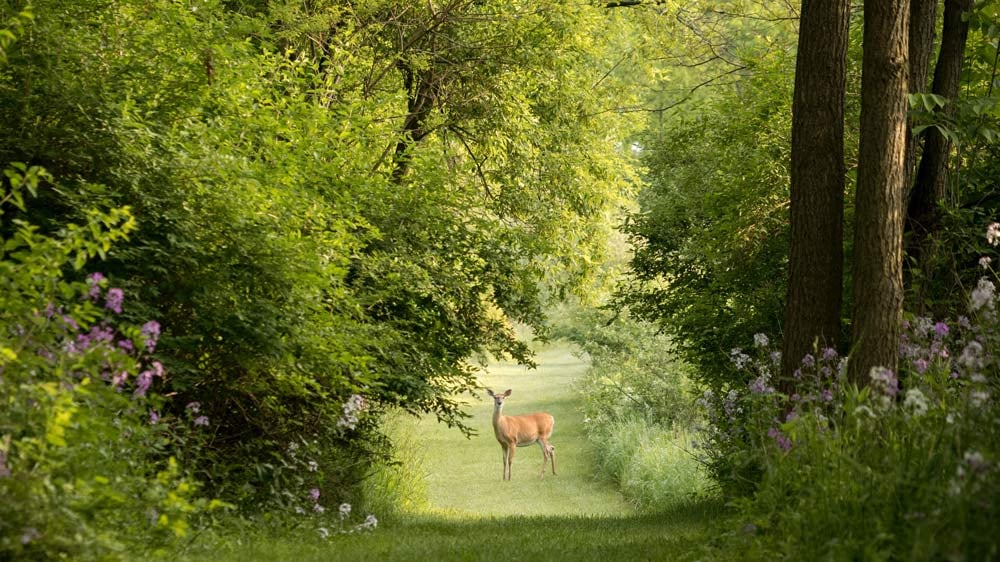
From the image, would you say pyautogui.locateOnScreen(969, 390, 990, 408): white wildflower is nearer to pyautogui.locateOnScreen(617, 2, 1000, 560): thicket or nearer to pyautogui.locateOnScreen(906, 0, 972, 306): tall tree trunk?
pyautogui.locateOnScreen(617, 2, 1000, 560): thicket

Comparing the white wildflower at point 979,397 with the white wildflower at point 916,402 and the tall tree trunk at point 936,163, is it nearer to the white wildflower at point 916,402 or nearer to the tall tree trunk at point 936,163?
the white wildflower at point 916,402

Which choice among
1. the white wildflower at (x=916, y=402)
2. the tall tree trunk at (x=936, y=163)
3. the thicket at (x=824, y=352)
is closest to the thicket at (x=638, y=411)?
the thicket at (x=824, y=352)

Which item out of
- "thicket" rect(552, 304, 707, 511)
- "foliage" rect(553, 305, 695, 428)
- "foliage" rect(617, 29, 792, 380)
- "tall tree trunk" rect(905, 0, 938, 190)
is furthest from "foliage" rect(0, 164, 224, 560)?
"foliage" rect(553, 305, 695, 428)

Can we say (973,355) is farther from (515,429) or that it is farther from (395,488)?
(515,429)

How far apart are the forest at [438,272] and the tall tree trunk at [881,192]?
0.02m

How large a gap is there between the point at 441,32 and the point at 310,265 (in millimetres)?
9157

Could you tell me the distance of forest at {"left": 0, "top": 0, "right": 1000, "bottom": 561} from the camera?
5.57m

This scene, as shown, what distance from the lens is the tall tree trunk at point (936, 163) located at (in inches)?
385

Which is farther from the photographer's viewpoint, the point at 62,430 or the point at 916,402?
the point at 916,402

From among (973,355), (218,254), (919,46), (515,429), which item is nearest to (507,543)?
(218,254)

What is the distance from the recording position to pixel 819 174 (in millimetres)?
9070

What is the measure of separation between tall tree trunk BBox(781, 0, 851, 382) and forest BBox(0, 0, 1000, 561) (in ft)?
0.08

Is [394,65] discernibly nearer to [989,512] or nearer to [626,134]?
[626,134]

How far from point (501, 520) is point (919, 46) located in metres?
7.01
